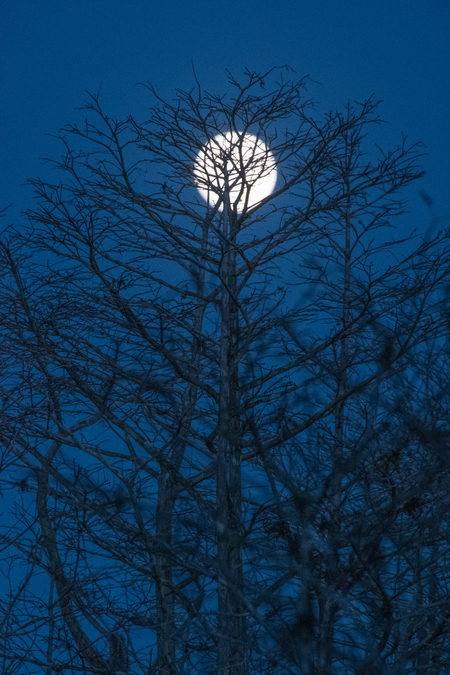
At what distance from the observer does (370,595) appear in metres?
3.83

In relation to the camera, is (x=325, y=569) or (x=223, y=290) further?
(x=223, y=290)

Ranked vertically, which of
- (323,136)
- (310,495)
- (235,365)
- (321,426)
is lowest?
(310,495)

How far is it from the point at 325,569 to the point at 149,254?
2.62 m

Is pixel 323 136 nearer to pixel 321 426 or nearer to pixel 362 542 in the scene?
pixel 321 426

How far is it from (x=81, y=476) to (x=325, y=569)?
1.51m

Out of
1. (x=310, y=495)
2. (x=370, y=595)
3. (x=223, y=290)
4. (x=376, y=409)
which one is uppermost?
(x=223, y=290)

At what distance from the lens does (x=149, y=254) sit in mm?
5289

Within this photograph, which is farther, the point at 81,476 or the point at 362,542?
the point at 81,476

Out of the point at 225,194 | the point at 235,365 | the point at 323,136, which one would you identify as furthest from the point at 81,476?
the point at 323,136

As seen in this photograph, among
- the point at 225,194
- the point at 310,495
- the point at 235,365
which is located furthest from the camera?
the point at 225,194

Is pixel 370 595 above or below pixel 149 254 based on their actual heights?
below

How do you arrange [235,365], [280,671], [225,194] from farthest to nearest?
[225,194], [235,365], [280,671]

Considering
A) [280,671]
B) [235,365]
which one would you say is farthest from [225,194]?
[280,671]

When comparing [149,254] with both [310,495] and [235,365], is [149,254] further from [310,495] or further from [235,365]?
[310,495]
